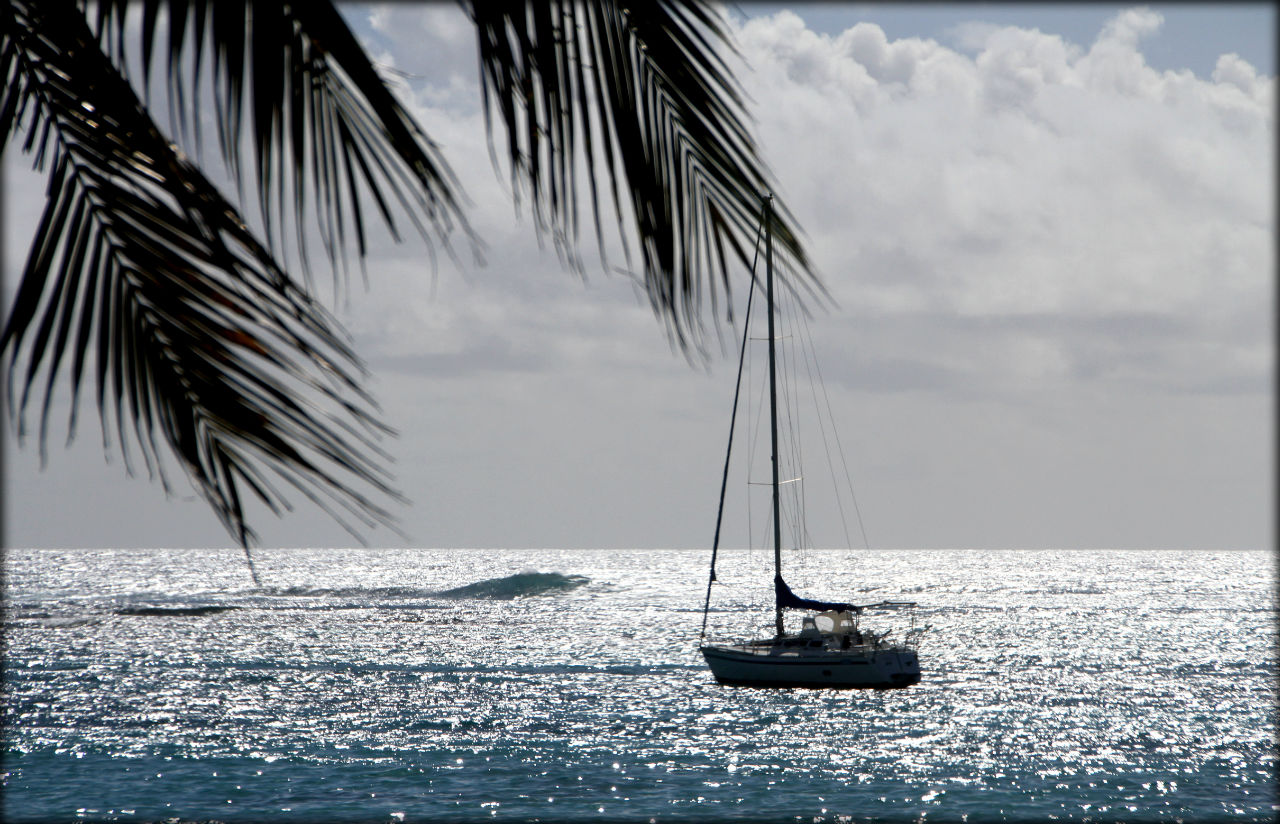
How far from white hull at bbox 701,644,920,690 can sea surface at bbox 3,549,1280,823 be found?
1.63 meters

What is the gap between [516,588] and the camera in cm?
13400

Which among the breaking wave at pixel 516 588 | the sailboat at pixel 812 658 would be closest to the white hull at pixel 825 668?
the sailboat at pixel 812 658

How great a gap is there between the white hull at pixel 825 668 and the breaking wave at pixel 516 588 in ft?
261

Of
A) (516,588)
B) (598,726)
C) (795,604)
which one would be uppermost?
(795,604)

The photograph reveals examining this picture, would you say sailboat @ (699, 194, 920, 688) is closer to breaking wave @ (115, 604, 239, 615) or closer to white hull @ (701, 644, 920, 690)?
white hull @ (701, 644, 920, 690)

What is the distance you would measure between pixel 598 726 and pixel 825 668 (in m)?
9.37

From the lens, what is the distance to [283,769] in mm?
34844

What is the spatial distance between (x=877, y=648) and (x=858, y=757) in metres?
7.52

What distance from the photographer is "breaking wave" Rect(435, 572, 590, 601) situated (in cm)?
12500

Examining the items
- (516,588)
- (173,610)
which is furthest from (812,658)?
(516,588)

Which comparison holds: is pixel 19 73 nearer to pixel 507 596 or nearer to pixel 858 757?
pixel 858 757

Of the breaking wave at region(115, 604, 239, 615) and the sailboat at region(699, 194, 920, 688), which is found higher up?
the sailboat at region(699, 194, 920, 688)

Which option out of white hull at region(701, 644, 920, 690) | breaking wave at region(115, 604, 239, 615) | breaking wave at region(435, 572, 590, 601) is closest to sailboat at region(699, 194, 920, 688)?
white hull at region(701, 644, 920, 690)

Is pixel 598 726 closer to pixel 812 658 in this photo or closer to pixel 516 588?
pixel 812 658
